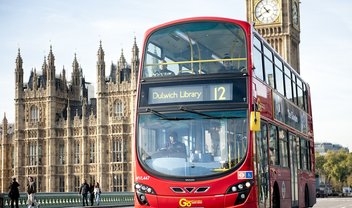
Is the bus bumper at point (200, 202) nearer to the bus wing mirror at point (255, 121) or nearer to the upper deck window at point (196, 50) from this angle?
the bus wing mirror at point (255, 121)

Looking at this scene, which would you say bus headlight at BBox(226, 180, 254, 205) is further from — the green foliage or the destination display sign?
the green foliage

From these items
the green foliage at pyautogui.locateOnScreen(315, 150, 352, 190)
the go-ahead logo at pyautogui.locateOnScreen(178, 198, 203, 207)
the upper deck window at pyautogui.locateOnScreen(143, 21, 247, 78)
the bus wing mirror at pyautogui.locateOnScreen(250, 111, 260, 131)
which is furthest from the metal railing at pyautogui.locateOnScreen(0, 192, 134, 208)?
the green foliage at pyautogui.locateOnScreen(315, 150, 352, 190)

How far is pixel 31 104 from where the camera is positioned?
238ft

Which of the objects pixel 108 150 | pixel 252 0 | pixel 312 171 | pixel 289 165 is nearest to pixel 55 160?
pixel 108 150

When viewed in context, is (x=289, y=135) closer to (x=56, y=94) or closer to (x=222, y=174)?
(x=222, y=174)

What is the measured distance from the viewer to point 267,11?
3120 inches

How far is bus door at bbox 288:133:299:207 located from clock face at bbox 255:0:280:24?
2371 inches

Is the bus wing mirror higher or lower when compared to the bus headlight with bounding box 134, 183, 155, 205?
higher

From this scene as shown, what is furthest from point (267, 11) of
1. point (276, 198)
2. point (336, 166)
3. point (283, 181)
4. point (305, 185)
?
point (276, 198)

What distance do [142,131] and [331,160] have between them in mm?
101212

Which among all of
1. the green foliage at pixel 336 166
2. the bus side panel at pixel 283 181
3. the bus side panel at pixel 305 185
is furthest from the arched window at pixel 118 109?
the green foliage at pixel 336 166

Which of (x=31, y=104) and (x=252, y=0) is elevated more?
(x=252, y=0)

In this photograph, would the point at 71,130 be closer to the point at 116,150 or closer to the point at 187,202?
the point at 116,150

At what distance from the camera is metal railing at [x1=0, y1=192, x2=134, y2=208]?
35.0 meters
